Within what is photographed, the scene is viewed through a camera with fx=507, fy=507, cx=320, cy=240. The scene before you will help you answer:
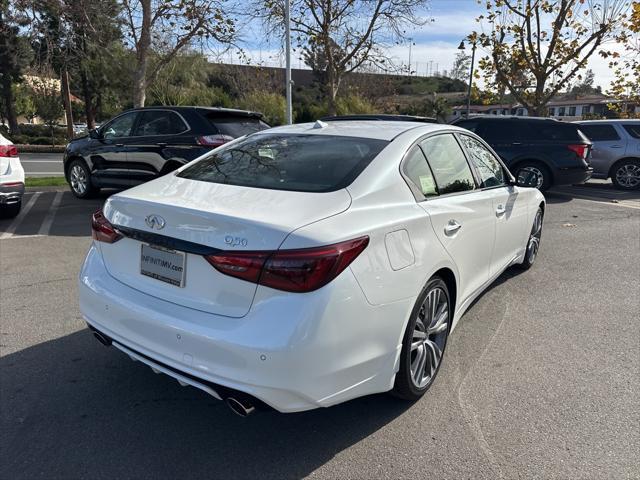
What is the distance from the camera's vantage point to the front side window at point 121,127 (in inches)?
347

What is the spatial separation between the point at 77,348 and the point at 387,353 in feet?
7.59

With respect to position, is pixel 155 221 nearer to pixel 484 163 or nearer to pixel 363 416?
pixel 363 416

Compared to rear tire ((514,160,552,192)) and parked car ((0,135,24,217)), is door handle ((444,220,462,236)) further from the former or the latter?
rear tire ((514,160,552,192))

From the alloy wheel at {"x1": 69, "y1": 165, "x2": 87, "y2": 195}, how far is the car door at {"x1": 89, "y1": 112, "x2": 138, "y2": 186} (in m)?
0.43

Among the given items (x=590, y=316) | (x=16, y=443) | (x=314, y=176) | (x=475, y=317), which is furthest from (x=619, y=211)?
(x=16, y=443)

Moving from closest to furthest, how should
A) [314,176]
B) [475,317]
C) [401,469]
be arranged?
[401,469] → [314,176] → [475,317]

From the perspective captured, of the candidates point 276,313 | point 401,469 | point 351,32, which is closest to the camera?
point 276,313

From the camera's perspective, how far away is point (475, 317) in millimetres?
4320

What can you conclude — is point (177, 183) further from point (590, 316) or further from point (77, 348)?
point (590, 316)

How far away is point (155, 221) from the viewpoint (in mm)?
2525


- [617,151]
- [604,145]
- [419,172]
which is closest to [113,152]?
[419,172]

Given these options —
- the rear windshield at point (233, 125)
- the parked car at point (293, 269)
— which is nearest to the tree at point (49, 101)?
the rear windshield at point (233, 125)

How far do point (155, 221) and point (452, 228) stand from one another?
5.76ft

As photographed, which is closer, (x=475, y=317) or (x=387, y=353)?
(x=387, y=353)
